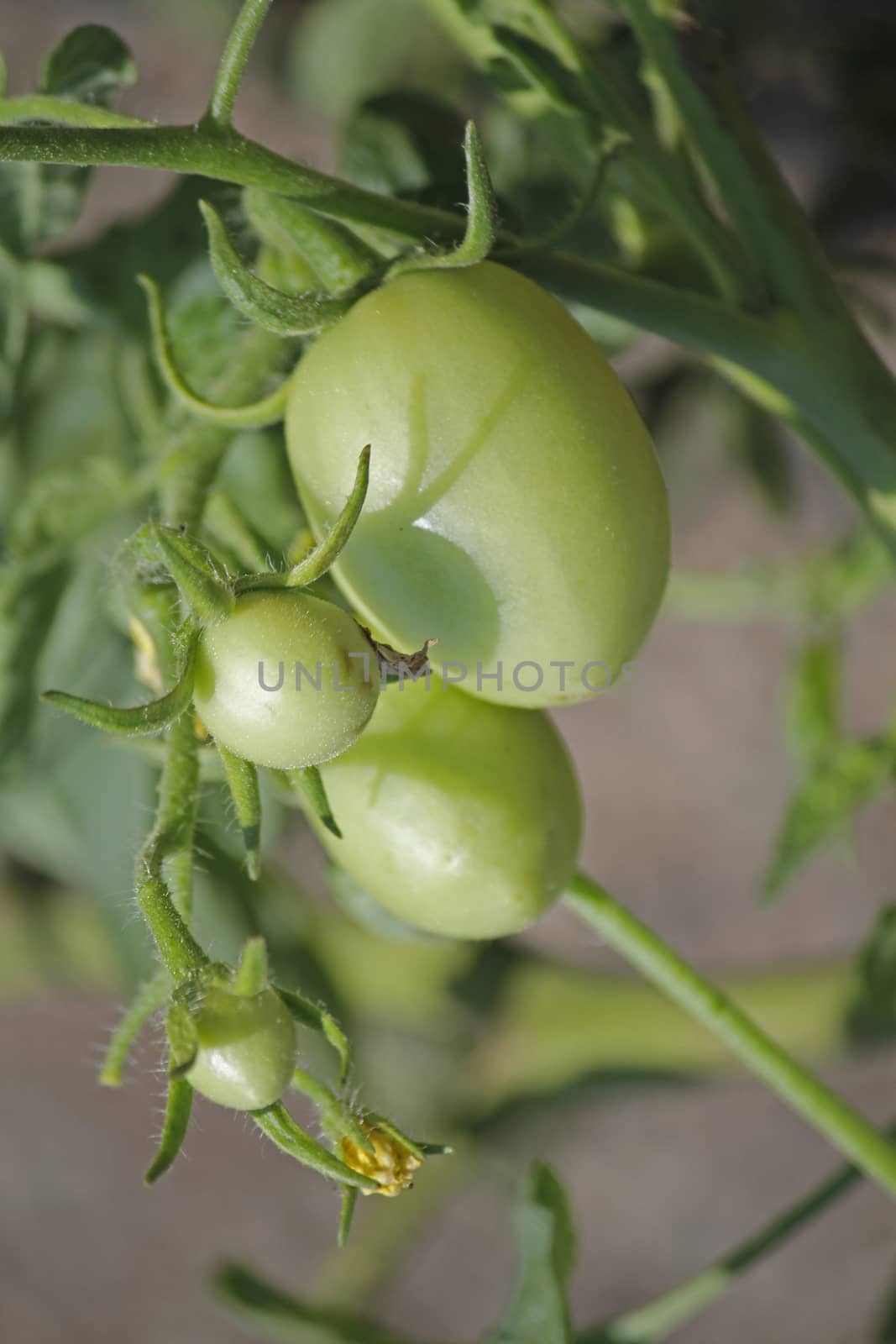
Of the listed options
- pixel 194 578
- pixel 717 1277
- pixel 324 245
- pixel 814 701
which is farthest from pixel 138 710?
pixel 814 701

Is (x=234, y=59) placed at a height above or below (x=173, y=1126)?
above

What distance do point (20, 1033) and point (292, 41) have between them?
814 millimetres

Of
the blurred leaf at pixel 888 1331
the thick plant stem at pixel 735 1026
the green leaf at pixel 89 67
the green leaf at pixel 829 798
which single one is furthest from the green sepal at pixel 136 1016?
the blurred leaf at pixel 888 1331

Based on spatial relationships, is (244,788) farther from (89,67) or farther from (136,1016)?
(89,67)

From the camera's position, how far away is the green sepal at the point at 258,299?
267 mm

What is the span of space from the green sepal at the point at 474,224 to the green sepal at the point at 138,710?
105 mm

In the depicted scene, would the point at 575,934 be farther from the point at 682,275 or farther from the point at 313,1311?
the point at 682,275

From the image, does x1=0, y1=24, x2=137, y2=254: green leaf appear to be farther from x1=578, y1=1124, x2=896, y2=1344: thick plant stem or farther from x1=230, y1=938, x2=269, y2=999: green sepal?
x1=578, y1=1124, x2=896, y2=1344: thick plant stem

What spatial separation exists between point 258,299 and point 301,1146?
18 cm

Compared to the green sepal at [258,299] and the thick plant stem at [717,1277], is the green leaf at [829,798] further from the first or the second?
the green sepal at [258,299]

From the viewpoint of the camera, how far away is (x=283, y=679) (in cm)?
24

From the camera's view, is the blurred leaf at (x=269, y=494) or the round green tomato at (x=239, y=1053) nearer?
the round green tomato at (x=239, y=1053)

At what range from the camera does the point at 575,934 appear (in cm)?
100

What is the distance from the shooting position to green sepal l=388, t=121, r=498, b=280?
0.26 meters
